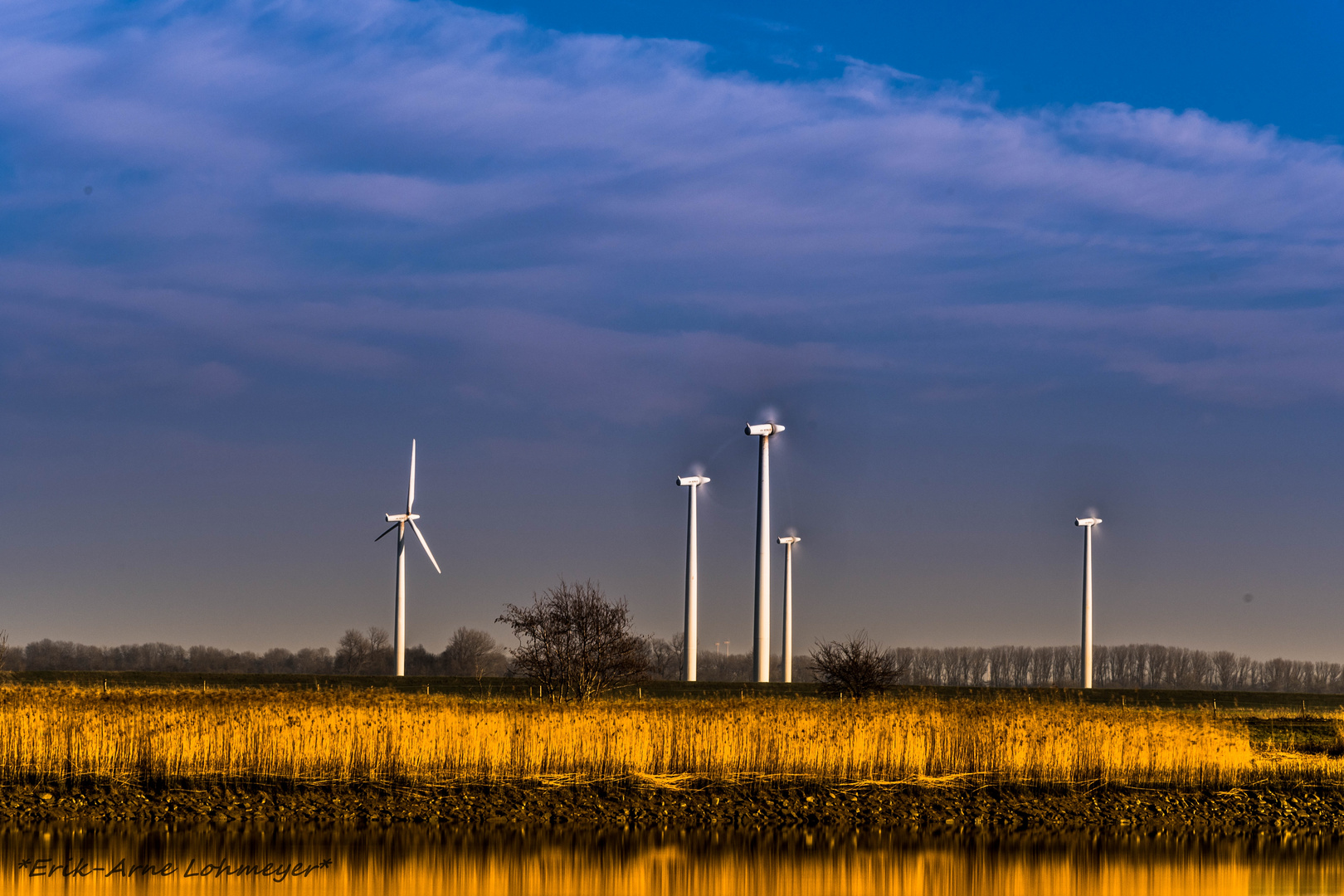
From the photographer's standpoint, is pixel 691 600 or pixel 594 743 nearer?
pixel 594 743

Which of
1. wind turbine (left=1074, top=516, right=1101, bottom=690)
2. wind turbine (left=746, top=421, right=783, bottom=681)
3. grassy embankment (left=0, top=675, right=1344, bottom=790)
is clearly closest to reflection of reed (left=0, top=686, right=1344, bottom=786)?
grassy embankment (left=0, top=675, right=1344, bottom=790)

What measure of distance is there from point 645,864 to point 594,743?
6894 millimetres

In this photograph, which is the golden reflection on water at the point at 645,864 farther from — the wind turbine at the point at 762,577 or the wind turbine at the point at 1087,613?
the wind turbine at the point at 1087,613

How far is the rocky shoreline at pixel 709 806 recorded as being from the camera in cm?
3119

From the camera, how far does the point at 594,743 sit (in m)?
35.0

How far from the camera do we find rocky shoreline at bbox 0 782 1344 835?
31.2 metres

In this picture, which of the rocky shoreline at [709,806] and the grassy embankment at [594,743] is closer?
the rocky shoreline at [709,806]

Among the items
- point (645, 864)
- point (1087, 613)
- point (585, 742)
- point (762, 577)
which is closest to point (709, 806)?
point (585, 742)

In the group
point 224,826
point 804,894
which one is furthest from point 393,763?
point 804,894

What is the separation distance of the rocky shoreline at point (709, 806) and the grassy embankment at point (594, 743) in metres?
0.61

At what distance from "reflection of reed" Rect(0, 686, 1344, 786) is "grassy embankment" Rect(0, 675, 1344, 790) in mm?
38

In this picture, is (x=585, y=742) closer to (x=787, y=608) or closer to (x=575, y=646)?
(x=575, y=646)

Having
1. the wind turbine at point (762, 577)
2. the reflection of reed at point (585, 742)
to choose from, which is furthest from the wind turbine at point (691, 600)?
the reflection of reed at point (585, 742)

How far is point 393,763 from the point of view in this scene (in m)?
33.9
